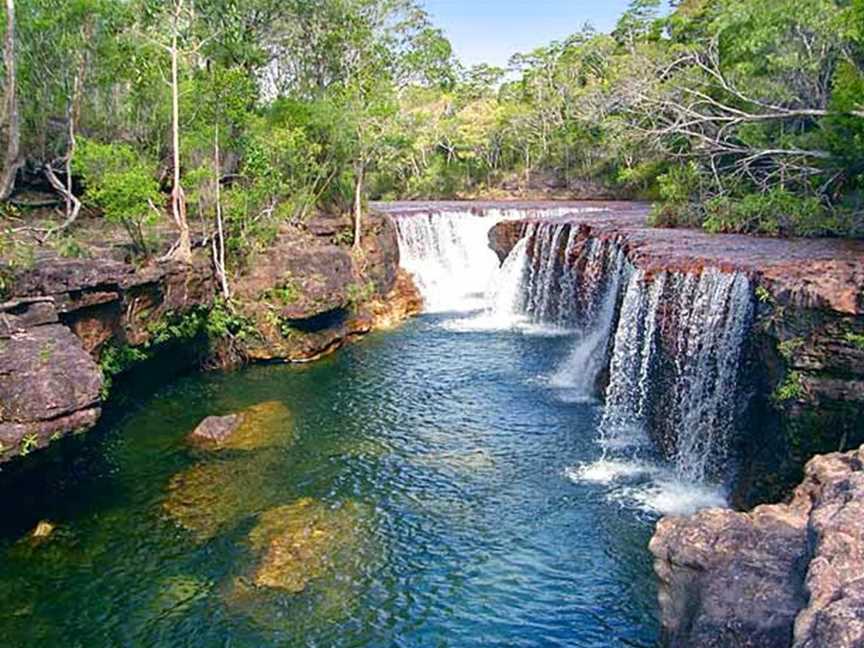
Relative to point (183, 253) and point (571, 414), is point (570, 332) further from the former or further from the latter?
point (183, 253)

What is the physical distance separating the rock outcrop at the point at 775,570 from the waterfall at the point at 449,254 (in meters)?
22.6

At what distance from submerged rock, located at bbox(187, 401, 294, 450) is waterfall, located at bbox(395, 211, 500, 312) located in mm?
13954

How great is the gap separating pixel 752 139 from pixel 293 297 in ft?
47.6

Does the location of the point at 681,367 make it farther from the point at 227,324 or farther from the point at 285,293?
the point at 227,324

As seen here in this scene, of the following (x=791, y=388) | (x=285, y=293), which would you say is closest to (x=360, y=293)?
(x=285, y=293)

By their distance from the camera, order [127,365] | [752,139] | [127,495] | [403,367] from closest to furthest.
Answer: [127,495] → [127,365] → [403,367] → [752,139]

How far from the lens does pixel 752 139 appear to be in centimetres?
2138

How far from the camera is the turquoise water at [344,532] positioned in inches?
362

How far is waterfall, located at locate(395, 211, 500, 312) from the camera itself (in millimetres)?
30047

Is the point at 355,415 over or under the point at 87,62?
under

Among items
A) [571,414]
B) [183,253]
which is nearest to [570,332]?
[571,414]

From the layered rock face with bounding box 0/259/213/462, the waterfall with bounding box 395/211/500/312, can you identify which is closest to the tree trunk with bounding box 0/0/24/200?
the layered rock face with bounding box 0/259/213/462

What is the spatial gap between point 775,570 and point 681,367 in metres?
8.29

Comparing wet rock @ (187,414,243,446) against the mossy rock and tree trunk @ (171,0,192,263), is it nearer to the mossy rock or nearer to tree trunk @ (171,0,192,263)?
the mossy rock
